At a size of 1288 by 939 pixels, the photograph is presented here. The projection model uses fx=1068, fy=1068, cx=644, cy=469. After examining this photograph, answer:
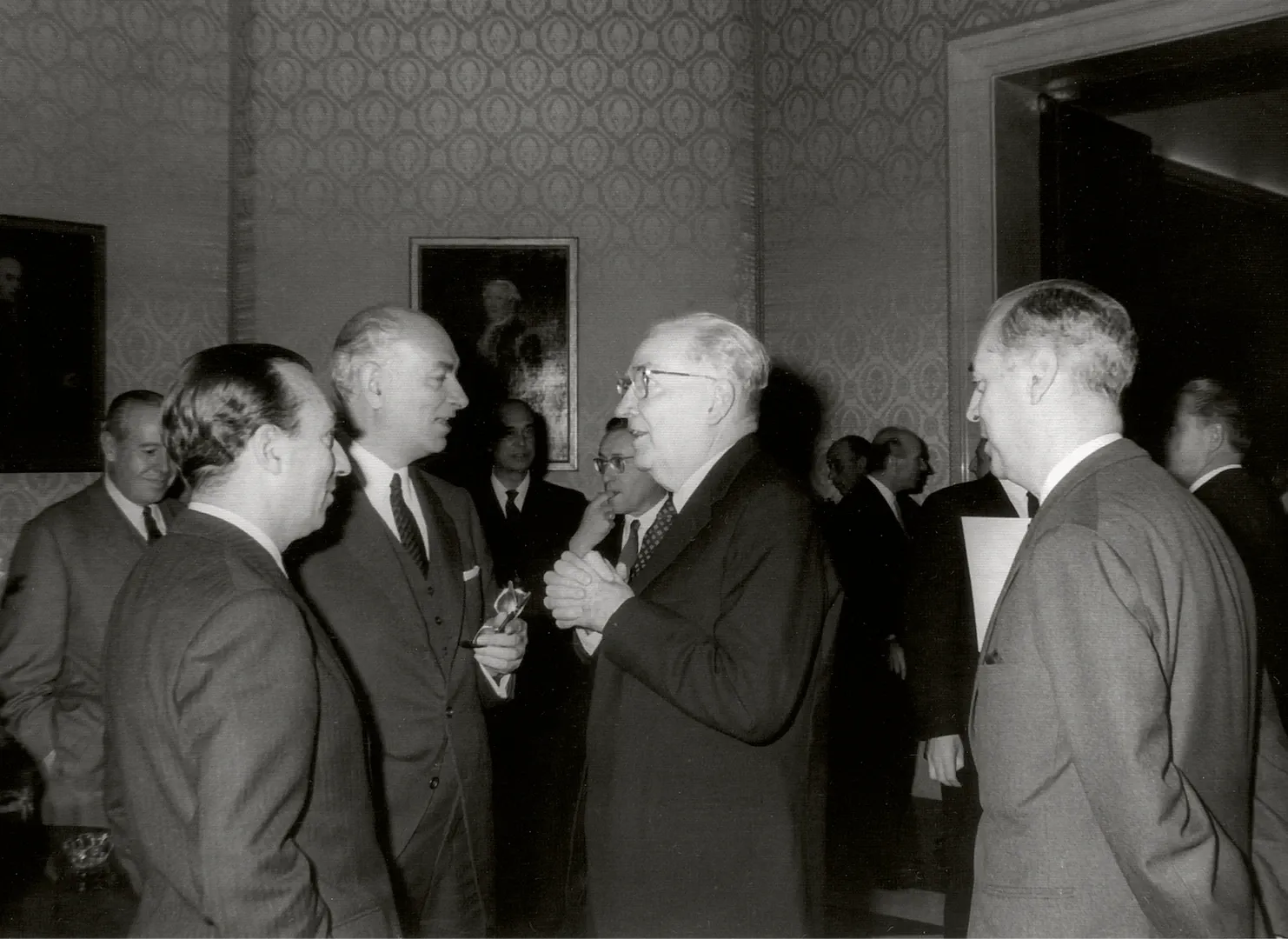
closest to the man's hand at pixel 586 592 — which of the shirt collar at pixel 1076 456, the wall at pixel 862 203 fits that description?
the shirt collar at pixel 1076 456

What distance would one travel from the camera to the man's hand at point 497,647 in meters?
2.51

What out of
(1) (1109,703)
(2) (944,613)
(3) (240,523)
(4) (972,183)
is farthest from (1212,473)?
(3) (240,523)

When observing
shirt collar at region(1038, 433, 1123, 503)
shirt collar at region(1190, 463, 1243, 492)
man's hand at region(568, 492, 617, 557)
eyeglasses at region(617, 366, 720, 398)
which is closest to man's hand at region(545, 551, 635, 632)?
eyeglasses at region(617, 366, 720, 398)

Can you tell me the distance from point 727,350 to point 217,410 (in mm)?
977

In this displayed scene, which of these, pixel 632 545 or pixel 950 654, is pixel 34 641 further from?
pixel 950 654

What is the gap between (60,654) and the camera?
3.27 metres

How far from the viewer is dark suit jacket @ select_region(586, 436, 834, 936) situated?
74.7 inches

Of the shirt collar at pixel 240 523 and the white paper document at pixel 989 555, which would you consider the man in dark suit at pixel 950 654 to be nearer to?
the white paper document at pixel 989 555

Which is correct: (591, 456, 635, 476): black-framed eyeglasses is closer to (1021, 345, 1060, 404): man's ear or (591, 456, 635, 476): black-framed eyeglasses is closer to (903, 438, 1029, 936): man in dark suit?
(903, 438, 1029, 936): man in dark suit

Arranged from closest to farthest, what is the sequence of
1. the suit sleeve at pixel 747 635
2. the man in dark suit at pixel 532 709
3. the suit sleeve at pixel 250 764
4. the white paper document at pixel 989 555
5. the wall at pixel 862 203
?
the suit sleeve at pixel 250 764
the suit sleeve at pixel 747 635
the white paper document at pixel 989 555
the man in dark suit at pixel 532 709
the wall at pixel 862 203

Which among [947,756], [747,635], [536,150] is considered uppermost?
[536,150]

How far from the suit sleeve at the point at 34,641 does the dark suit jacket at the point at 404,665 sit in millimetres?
1389

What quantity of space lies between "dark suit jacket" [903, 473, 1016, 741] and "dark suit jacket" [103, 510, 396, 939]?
213 centimetres

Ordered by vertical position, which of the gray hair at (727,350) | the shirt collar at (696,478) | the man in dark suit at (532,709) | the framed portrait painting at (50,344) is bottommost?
the man in dark suit at (532,709)
